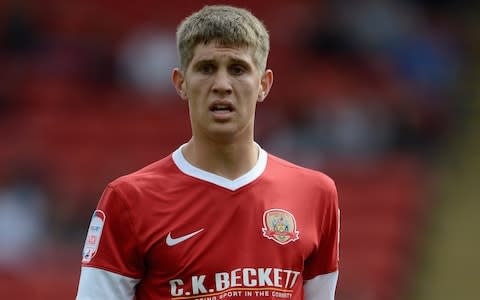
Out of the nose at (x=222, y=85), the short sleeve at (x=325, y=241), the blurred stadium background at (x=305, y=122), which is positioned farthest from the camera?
the blurred stadium background at (x=305, y=122)

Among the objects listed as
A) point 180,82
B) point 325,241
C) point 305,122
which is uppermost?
point 305,122

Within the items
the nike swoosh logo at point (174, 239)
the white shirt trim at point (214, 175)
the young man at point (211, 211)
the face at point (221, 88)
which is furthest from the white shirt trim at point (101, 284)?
the face at point (221, 88)

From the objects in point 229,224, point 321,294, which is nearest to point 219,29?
point 229,224

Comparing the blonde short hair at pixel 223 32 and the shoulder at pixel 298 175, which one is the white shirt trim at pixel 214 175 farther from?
the blonde short hair at pixel 223 32

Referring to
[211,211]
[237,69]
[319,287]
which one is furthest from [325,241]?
[237,69]

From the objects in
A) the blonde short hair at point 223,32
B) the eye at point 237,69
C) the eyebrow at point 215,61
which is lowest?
the eye at point 237,69

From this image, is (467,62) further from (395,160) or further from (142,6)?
(142,6)

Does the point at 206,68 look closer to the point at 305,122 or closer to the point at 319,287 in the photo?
the point at 319,287

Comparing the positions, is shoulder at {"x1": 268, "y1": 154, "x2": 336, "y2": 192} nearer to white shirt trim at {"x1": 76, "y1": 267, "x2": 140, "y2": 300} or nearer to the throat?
the throat

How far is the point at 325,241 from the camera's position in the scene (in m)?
4.18

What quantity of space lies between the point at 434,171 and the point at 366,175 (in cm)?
88

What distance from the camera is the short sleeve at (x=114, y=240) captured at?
155 inches

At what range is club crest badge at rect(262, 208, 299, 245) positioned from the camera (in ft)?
13.2

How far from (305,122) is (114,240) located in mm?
8291
